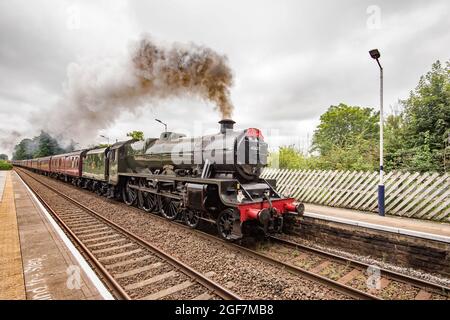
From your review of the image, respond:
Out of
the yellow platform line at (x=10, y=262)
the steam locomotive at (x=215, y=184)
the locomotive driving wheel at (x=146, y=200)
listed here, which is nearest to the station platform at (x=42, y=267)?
the yellow platform line at (x=10, y=262)

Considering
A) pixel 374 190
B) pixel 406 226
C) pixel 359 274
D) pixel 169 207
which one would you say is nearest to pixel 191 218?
pixel 169 207

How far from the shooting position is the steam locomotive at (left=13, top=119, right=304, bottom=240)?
5703mm

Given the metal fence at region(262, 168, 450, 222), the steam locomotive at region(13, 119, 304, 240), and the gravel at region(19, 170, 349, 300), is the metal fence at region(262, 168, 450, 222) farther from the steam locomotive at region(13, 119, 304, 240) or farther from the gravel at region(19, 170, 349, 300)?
the gravel at region(19, 170, 349, 300)

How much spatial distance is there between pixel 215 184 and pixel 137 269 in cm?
257

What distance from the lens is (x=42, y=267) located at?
396 centimetres

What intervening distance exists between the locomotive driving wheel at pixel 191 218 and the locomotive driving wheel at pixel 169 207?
404 millimetres
